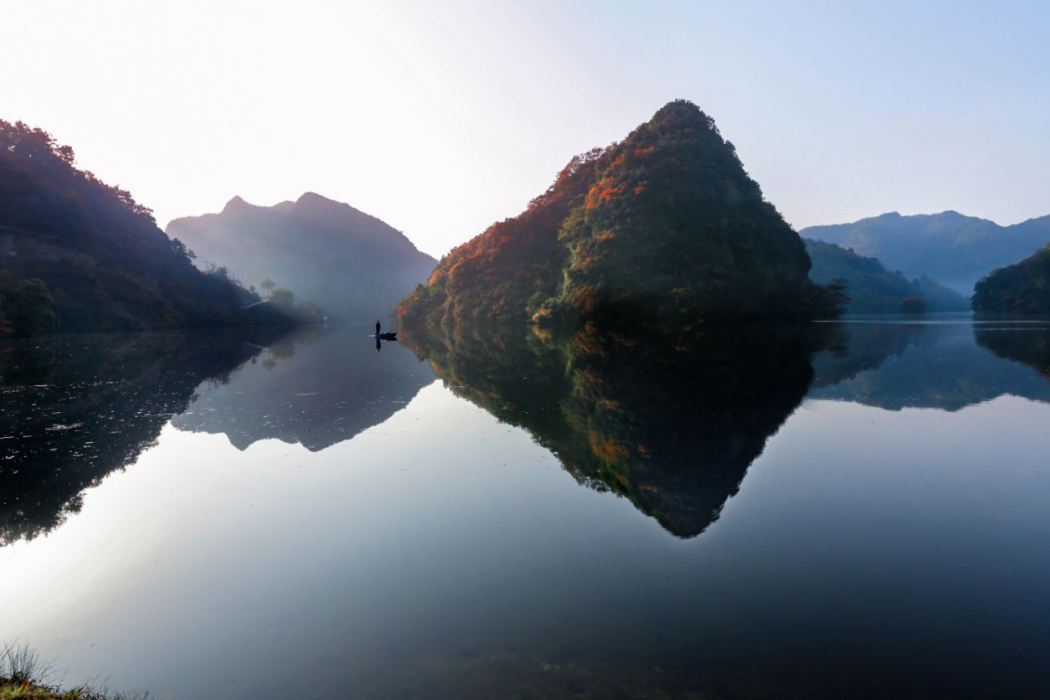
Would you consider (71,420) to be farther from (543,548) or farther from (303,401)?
(543,548)

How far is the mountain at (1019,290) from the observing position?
126812 mm

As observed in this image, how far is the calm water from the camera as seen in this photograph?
18.1ft

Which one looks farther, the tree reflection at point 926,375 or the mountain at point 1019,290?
the mountain at point 1019,290

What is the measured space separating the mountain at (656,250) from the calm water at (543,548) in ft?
175

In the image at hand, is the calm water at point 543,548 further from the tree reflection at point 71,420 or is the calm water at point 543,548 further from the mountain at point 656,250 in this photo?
the mountain at point 656,250

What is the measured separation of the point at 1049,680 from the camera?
511 centimetres

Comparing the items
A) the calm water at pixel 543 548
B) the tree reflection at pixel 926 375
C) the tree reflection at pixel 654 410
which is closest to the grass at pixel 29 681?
the calm water at pixel 543 548

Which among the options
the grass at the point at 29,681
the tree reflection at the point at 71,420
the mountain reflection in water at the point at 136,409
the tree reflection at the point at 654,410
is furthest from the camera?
the mountain reflection in water at the point at 136,409

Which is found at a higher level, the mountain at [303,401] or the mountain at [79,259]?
the mountain at [79,259]

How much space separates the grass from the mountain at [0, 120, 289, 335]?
239 feet

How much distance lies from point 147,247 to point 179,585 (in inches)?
5844

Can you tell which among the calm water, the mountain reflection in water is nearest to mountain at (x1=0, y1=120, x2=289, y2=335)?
the mountain reflection in water

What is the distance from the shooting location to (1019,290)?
Result: 13662 cm

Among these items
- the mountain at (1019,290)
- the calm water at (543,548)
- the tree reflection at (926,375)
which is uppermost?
the mountain at (1019,290)
